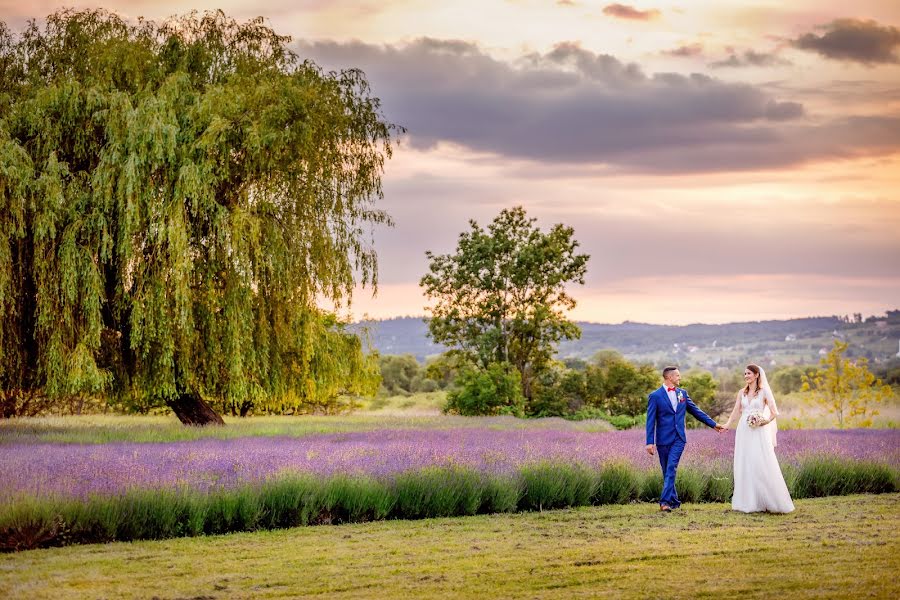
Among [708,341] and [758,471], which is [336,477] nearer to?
[758,471]

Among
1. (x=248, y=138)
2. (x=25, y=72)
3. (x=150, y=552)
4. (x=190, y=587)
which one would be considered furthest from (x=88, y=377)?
(x=190, y=587)

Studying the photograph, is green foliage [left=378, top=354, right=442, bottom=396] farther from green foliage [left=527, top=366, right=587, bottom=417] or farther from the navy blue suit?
the navy blue suit

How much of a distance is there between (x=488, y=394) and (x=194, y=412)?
14617mm

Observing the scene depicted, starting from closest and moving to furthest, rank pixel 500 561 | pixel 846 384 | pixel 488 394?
pixel 500 561, pixel 846 384, pixel 488 394

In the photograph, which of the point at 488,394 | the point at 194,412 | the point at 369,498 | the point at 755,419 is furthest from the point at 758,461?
the point at 488,394

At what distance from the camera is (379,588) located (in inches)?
327

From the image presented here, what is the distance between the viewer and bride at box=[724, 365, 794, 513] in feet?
43.3

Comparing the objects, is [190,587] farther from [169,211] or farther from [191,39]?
[191,39]


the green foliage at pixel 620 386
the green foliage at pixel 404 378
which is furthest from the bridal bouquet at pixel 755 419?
the green foliage at pixel 404 378

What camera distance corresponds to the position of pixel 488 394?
36.0 metres

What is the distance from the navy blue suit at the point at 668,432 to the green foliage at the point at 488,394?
2191cm

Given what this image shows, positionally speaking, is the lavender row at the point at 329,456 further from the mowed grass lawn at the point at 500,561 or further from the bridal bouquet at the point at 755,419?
the bridal bouquet at the point at 755,419

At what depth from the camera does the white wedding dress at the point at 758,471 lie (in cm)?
1318

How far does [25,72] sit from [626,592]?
1919cm
